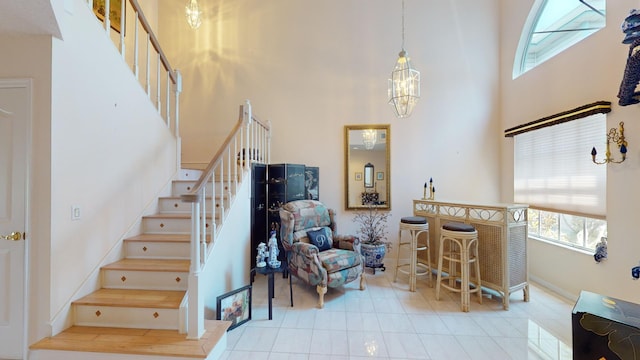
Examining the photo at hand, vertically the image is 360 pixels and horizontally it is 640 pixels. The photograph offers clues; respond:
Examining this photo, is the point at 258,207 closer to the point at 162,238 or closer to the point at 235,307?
the point at 162,238

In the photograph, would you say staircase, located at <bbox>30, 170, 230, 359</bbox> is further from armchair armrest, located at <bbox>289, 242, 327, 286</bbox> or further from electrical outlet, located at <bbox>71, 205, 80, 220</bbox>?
armchair armrest, located at <bbox>289, 242, 327, 286</bbox>

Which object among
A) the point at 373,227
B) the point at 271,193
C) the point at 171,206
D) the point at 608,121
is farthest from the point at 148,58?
the point at 608,121

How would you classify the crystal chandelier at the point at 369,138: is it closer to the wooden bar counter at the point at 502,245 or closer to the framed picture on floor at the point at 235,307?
the wooden bar counter at the point at 502,245

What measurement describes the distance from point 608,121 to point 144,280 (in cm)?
478

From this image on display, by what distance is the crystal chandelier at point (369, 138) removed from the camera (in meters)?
4.34

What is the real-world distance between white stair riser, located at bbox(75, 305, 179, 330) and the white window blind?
14.1 ft

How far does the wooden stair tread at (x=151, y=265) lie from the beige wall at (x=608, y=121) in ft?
13.5

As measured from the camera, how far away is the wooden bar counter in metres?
2.83

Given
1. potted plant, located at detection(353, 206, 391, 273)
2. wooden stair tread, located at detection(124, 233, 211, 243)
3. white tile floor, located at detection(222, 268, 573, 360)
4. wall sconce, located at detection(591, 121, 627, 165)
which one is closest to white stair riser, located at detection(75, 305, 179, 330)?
white tile floor, located at detection(222, 268, 573, 360)

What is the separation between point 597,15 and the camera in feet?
9.20

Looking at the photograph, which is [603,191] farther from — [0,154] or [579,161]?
[0,154]

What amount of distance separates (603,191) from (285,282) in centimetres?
385

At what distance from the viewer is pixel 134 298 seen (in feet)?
6.94

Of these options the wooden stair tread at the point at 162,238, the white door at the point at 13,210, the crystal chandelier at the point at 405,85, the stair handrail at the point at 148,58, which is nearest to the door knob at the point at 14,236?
the white door at the point at 13,210
